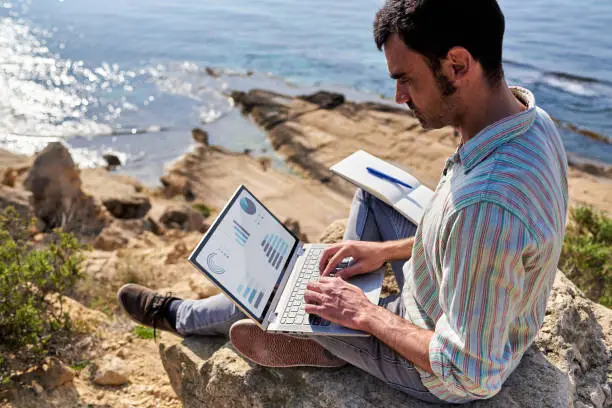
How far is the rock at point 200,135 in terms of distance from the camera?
17.2 meters

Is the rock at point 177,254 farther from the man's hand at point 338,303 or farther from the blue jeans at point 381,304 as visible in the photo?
the man's hand at point 338,303

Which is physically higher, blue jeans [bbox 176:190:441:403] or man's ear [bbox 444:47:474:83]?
man's ear [bbox 444:47:474:83]

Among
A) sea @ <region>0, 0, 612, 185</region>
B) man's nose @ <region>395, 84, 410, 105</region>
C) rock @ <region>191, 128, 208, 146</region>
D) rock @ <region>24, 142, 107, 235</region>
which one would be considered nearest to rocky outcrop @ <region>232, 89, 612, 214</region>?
→ sea @ <region>0, 0, 612, 185</region>

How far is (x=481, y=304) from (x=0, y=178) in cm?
1020

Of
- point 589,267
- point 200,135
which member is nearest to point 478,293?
point 589,267

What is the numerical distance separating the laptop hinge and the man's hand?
0.81 ft

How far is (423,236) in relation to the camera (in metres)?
2.24

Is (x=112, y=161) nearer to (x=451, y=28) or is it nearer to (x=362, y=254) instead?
(x=362, y=254)

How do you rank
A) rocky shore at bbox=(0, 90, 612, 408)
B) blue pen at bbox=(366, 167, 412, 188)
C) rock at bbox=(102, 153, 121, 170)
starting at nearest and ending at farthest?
rocky shore at bbox=(0, 90, 612, 408)
blue pen at bbox=(366, 167, 412, 188)
rock at bbox=(102, 153, 121, 170)

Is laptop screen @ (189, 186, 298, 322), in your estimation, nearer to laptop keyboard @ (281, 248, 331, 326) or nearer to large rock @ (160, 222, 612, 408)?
laptop keyboard @ (281, 248, 331, 326)

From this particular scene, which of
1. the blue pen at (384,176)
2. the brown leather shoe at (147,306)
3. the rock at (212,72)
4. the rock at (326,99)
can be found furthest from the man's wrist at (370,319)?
the rock at (212,72)

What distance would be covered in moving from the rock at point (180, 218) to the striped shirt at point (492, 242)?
7.63 metres

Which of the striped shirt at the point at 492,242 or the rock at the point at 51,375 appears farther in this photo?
the rock at the point at 51,375

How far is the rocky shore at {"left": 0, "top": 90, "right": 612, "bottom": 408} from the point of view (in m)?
2.75
